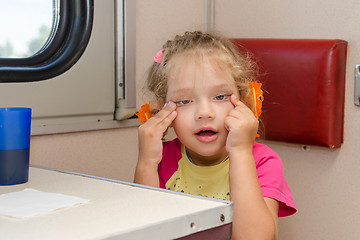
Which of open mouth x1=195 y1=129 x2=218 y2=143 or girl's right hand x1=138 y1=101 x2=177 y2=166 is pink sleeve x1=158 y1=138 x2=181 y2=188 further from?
open mouth x1=195 y1=129 x2=218 y2=143

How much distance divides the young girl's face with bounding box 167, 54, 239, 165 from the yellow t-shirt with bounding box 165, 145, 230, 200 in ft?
0.17

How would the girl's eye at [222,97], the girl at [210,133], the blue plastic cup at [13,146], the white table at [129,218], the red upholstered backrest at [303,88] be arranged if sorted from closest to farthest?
the white table at [129,218] < the blue plastic cup at [13,146] < the girl at [210,133] < the girl's eye at [222,97] < the red upholstered backrest at [303,88]

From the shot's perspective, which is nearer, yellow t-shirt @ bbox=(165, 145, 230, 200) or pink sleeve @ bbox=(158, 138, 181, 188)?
yellow t-shirt @ bbox=(165, 145, 230, 200)

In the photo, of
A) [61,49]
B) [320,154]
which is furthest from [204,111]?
[320,154]

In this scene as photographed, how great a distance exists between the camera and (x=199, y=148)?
1262 millimetres

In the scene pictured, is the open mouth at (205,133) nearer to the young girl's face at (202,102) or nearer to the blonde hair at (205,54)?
the young girl's face at (202,102)

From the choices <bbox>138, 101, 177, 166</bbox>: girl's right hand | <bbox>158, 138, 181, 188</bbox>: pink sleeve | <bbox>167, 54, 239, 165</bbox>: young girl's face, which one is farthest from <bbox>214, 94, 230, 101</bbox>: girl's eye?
<bbox>158, 138, 181, 188</bbox>: pink sleeve

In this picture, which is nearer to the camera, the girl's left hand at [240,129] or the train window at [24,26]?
the girl's left hand at [240,129]

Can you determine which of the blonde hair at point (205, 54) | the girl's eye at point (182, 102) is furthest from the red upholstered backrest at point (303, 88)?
the girl's eye at point (182, 102)

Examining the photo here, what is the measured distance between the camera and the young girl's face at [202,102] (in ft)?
4.04

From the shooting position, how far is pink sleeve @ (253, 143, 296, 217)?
1.20 meters

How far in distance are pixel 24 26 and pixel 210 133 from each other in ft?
2.20

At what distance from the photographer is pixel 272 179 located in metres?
1.22

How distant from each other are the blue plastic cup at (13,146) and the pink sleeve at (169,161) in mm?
468
